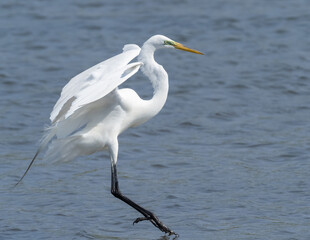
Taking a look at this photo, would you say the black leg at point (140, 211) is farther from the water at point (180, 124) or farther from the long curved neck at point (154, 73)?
the long curved neck at point (154, 73)

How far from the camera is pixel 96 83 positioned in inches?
228

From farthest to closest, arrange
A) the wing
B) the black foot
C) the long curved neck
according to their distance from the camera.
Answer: the long curved neck, the black foot, the wing

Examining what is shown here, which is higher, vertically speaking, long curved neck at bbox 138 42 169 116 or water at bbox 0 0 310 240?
long curved neck at bbox 138 42 169 116

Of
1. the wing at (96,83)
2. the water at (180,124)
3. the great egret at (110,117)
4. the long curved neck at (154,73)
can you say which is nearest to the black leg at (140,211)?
the great egret at (110,117)

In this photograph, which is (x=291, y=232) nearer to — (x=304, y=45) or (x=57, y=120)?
(x=57, y=120)

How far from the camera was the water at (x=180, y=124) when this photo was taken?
6.67 meters

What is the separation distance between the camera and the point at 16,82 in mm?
11422

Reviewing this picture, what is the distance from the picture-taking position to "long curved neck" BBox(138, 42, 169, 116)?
642cm

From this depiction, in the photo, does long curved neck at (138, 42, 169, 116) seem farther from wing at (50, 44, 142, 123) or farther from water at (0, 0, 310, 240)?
water at (0, 0, 310, 240)

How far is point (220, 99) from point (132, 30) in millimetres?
3842

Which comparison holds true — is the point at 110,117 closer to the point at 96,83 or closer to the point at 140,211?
the point at 96,83

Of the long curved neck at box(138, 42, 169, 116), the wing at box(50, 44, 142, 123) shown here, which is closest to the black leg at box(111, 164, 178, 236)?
the long curved neck at box(138, 42, 169, 116)

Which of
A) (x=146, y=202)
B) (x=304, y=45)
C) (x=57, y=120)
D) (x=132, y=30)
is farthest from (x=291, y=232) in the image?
(x=132, y=30)

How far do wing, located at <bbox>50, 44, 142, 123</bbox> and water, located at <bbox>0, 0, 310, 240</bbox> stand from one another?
4.11 feet
